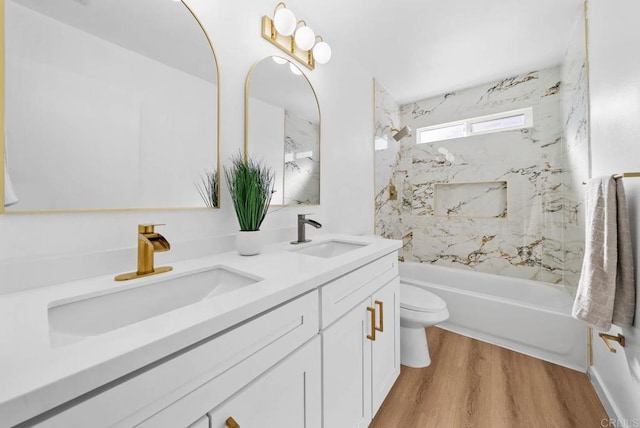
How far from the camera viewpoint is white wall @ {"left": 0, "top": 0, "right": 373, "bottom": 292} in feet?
2.31

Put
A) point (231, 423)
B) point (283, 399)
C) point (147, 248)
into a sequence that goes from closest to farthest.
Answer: point (231, 423)
point (283, 399)
point (147, 248)

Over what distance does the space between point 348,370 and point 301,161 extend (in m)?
1.16

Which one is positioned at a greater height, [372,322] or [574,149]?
[574,149]

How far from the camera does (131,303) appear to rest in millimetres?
714

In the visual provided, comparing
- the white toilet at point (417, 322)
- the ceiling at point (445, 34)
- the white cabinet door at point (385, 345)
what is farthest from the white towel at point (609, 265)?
the ceiling at point (445, 34)

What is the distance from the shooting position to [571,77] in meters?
1.93

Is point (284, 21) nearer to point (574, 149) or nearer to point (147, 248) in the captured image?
point (147, 248)

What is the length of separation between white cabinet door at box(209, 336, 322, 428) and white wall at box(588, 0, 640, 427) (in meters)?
1.32

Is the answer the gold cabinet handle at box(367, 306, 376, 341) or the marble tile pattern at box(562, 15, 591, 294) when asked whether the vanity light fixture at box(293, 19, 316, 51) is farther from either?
the marble tile pattern at box(562, 15, 591, 294)

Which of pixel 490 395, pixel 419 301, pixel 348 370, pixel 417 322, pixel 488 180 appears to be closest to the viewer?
pixel 348 370

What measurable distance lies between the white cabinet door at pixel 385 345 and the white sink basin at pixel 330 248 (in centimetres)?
30

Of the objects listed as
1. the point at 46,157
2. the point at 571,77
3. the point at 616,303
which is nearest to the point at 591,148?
the point at 571,77

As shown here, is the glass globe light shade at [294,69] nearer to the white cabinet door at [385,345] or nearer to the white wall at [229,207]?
the white wall at [229,207]

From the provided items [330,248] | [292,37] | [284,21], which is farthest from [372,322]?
[292,37]
